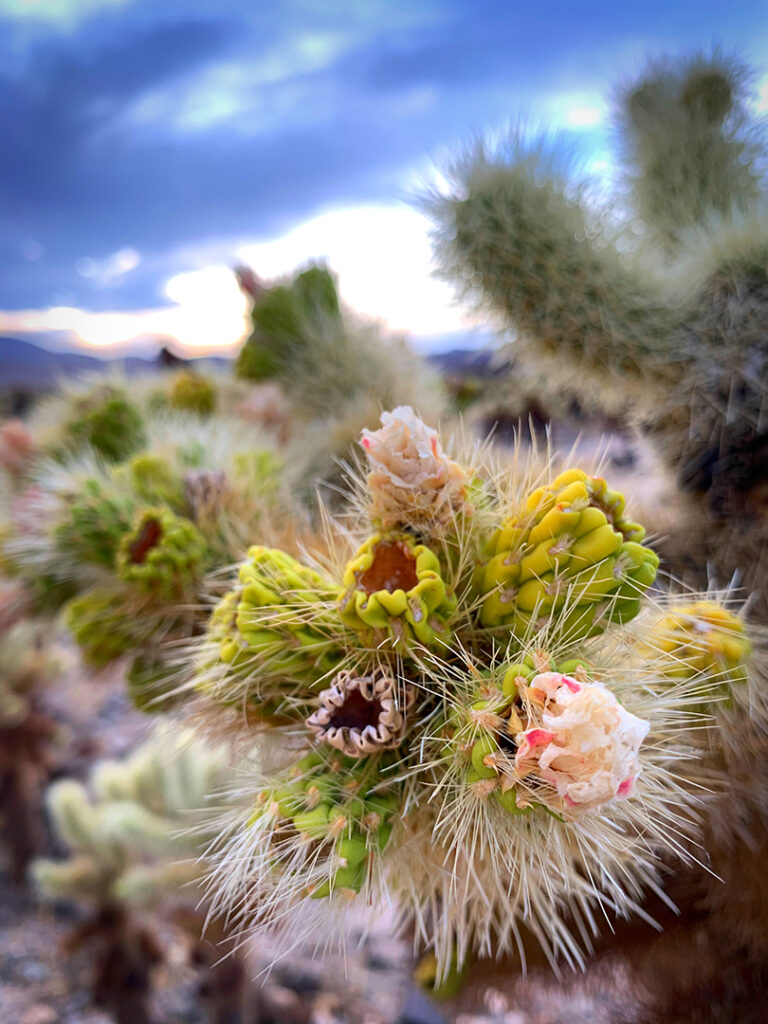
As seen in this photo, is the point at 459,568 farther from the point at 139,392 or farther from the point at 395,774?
the point at 139,392

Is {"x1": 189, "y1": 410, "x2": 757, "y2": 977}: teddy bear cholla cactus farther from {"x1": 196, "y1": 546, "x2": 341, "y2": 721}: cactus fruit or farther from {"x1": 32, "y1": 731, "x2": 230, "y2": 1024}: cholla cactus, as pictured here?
{"x1": 32, "y1": 731, "x2": 230, "y2": 1024}: cholla cactus

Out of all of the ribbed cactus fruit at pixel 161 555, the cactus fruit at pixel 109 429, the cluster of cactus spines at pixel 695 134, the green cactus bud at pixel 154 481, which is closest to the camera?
the ribbed cactus fruit at pixel 161 555

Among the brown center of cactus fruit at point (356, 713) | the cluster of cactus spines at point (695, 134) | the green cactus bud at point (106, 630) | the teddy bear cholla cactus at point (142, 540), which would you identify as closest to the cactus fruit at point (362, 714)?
the brown center of cactus fruit at point (356, 713)

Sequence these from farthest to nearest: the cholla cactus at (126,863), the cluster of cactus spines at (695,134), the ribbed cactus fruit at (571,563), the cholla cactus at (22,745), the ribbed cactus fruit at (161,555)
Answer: the cholla cactus at (22,745), the cholla cactus at (126,863), the cluster of cactus spines at (695,134), the ribbed cactus fruit at (161,555), the ribbed cactus fruit at (571,563)

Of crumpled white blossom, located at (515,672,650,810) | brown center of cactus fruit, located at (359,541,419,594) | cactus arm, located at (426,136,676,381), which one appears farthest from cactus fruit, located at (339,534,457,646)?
cactus arm, located at (426,136,676,381)

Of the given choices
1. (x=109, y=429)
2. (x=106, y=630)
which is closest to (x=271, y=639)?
(x=106, y=630)

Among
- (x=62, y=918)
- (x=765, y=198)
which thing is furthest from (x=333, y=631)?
(x=62, y=918)

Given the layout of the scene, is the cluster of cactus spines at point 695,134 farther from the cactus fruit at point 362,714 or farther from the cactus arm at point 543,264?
the cactus fruit at point 362,714
